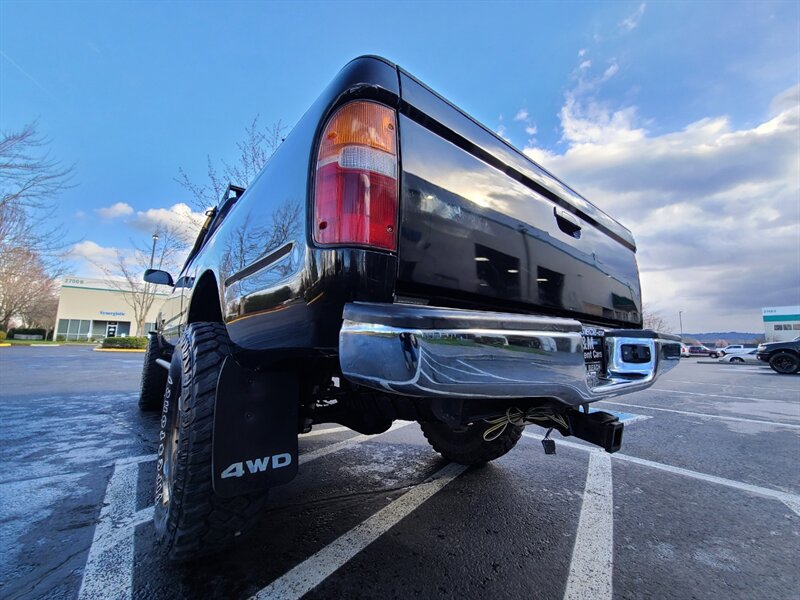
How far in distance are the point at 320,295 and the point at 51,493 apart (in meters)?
2.78

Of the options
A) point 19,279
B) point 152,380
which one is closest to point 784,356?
point 152,380

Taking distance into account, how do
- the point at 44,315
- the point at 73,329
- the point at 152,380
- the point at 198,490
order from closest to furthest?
1. the point at 198,490
2. the point at 152,380
3. the point at 73,329
4. the point at 44,315

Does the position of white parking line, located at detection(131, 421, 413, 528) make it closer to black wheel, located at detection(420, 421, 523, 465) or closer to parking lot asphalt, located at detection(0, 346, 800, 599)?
parking lot asphalt, located at detection(0, 346, 800, 599)

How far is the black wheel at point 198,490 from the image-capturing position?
1544 mm

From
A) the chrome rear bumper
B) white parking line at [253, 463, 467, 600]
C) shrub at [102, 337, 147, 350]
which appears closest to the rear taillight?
the chrome rear bumper

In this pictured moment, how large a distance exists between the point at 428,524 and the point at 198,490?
1.32 m

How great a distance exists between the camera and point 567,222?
2084mm

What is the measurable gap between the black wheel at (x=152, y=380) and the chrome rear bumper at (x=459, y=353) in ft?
16.0

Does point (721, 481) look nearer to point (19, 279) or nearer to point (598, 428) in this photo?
A: point (598, 428)

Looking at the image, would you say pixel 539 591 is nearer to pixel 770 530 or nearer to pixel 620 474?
pixel 770 530

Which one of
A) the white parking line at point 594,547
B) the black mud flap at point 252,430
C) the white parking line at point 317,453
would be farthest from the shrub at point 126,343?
the white parking line at point 594,547

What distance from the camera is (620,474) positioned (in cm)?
321

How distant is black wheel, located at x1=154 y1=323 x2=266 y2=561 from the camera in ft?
5.07

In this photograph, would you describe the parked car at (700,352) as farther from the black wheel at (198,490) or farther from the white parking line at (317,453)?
the black wheel at (198,490)
